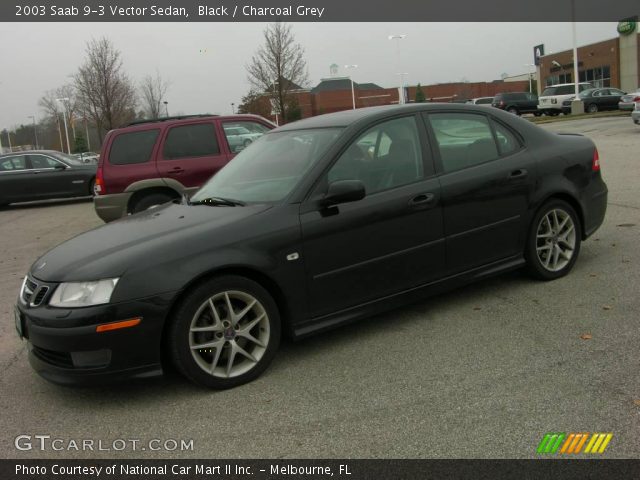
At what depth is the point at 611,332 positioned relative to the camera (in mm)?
3992

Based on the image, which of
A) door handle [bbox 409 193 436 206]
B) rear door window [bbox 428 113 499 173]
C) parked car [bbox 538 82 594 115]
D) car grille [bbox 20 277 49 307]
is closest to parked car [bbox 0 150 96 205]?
car grille [bbox 20 277 49 307]

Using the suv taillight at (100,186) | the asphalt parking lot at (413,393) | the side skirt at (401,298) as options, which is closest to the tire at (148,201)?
the suv taillight at (100,186)

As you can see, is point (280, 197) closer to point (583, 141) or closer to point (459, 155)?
point (459, 155)

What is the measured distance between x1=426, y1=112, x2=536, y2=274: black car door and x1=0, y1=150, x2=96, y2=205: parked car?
13.3 metres

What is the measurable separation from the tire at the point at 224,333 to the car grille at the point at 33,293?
80 cm

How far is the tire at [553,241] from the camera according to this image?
197 inches

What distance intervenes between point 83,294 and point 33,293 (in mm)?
451

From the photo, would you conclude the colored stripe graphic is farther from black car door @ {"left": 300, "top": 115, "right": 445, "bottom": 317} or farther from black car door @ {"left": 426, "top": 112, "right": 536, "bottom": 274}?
black car door @ {"left": 426, "top": 112, "right": 536, "bottom": 274}

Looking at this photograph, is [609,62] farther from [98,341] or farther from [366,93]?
[98,341]

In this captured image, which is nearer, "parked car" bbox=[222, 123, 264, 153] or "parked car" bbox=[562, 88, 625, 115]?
"parked car" bbox=[222, 123, 264, 153]

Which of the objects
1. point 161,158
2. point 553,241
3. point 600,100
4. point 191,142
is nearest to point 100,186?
point 161,158

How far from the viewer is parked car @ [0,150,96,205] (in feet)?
51.2

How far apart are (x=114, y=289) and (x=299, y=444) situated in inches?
53.9

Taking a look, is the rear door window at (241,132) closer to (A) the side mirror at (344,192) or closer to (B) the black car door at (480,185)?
(B) the black car door at (480,185)
